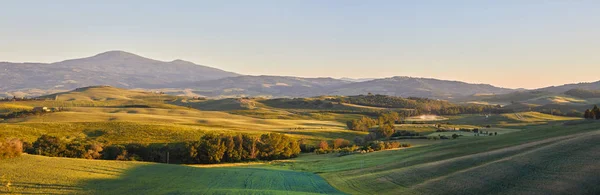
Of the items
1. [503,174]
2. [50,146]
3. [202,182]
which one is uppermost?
[503,174]

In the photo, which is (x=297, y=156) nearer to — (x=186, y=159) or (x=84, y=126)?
(x=186, y=159)

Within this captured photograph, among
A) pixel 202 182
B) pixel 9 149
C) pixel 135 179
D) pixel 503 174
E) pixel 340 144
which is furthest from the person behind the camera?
pixel 340 144

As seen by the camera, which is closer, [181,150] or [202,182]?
[202,182]

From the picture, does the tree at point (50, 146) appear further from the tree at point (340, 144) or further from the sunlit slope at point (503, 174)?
the tree at point (340, 144)

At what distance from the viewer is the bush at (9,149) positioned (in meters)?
51.3

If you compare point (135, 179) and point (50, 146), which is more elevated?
point (135, 179)

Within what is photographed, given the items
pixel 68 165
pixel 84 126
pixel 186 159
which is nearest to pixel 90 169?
pixel 68 165

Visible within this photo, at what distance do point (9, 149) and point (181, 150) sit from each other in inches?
1706

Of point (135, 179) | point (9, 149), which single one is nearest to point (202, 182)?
point (135, 179)

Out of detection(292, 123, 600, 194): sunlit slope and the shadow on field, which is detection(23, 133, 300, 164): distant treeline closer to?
the shadow on field

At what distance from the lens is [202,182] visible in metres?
52.1

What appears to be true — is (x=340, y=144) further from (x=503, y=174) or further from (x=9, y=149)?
(x=503, y=174)

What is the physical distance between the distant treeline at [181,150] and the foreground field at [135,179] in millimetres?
28830

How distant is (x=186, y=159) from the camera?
3612 inches
